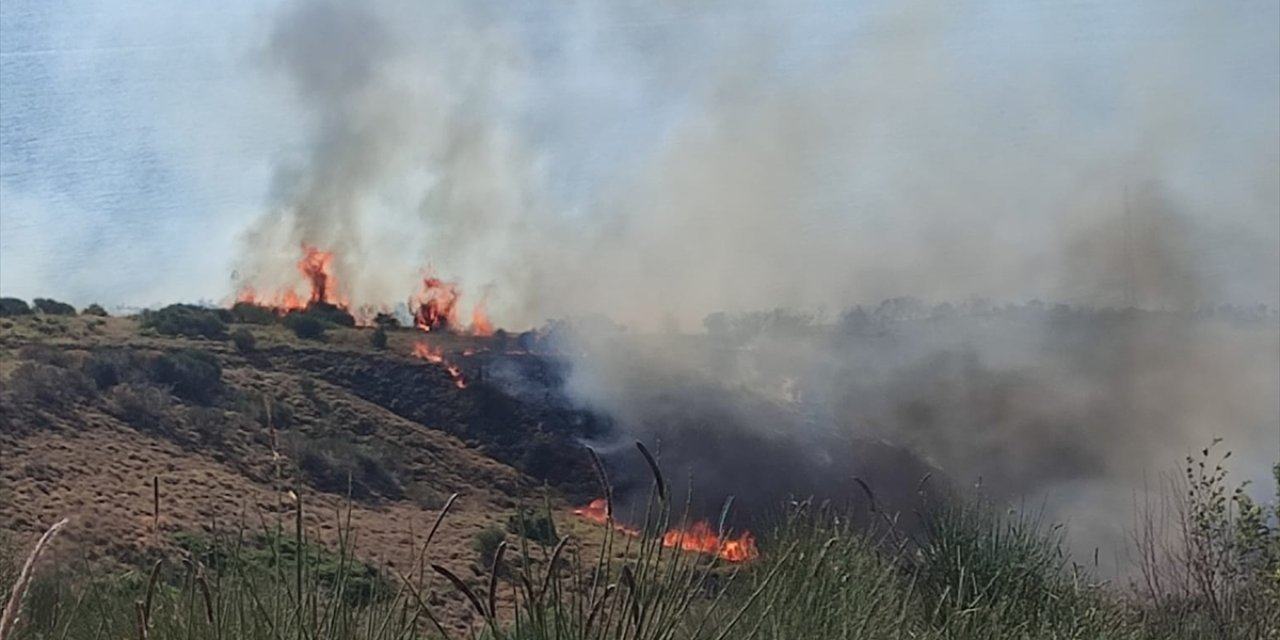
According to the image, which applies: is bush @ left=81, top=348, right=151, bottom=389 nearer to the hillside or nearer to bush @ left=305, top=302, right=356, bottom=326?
the hillside

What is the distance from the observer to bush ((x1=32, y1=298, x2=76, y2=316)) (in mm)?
21047

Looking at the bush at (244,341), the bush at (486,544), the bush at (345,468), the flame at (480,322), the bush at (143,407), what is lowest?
the bush at (486,544)

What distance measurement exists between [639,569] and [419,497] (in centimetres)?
1649

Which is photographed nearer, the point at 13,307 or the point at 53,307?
the point at 13,307

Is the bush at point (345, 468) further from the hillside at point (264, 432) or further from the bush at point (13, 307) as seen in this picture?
the bush at point (13, 307)

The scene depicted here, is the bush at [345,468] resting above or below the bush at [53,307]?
below

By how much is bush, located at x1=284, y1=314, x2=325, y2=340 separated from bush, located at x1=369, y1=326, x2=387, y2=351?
0.89 m

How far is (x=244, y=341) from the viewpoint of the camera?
822 inches

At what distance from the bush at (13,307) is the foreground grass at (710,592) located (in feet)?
50.5

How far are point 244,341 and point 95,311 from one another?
9.61 feet

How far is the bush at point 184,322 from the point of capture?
20719mm

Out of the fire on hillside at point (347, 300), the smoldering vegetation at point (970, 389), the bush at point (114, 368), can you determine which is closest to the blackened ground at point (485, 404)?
the smoldering vegetation at point (970, 389)

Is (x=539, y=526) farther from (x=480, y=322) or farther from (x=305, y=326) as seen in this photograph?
(x=480, y=322)

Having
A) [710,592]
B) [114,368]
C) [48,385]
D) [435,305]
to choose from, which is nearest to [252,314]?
[435,305]
